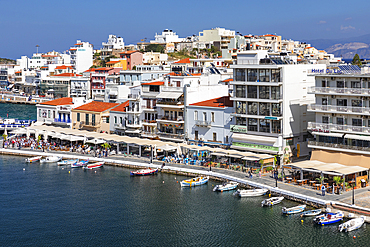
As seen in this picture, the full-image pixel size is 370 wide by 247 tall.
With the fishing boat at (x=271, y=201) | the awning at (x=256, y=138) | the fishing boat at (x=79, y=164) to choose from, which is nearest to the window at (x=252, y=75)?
the awning at (x=256, y=138)

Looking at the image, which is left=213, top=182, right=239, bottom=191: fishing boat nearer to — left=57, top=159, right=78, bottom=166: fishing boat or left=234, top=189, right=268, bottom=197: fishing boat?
left=234, top=189, right=268, bottom=197: fishing boat

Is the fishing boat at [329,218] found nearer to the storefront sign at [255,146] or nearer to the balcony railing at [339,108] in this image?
the balcony railing at [339,108]

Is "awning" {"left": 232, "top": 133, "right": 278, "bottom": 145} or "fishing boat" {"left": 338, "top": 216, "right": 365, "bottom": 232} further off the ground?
"awning" {"left": 232, "top": 133, "right": 278, "bottom": 145}

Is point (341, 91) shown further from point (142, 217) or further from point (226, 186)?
point (142, 217)

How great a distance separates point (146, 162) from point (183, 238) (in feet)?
80.0

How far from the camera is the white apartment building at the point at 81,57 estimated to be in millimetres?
A: 170000

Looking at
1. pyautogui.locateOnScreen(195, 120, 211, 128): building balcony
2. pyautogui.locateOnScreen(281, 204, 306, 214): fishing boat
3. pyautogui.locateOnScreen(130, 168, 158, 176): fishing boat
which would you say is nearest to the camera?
pyautogui.locateOnScreen(281, 204, 306, 214): fishing boat

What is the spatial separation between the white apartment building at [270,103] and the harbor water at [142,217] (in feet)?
27.1

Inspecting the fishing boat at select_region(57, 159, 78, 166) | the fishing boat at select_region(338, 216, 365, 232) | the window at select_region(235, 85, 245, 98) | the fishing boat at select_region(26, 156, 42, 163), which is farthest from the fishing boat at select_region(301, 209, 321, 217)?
the fishing boat at select_region(26, 156, 42, 163)

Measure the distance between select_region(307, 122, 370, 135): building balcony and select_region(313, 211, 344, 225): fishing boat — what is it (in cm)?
1174

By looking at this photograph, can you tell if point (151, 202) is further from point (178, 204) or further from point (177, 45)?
point (177, 45)

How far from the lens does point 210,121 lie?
61062 millimetres

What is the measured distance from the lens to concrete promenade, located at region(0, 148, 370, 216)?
1577 inches

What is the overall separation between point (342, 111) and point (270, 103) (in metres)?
8.70
